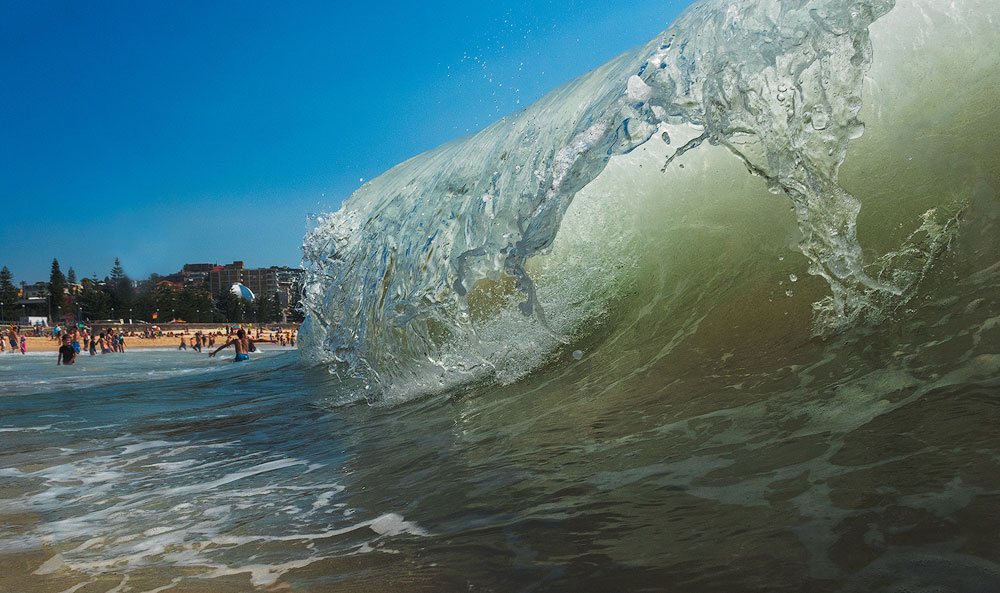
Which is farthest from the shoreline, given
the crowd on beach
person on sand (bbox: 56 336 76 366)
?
person on sand (bbox: 56 336 76 366)

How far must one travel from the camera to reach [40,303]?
123688mm

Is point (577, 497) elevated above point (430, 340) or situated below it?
below

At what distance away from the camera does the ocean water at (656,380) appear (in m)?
2.32

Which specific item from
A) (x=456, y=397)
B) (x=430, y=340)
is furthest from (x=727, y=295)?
(x=430, y=340)

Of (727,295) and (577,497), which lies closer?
(577,497)

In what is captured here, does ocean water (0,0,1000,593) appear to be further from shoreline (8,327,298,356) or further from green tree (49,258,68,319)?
green tree (49,258,68,319)

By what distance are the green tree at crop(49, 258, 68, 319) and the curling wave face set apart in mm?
123308

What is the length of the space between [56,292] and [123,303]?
Answer: 937cm

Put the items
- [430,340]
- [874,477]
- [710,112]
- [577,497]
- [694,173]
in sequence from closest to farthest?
[874,477] → [577,497] → [710,112] → [694,173] → [430,340]

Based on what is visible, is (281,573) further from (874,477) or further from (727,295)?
(727,295)

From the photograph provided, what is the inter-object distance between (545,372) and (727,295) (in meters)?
1.41

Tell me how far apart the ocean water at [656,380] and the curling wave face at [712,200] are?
2 centimetres

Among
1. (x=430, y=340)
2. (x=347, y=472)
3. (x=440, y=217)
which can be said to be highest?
(x=440, y=217)

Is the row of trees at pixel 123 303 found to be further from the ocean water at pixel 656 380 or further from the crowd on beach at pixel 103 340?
the ocean water at pixel 656 380
